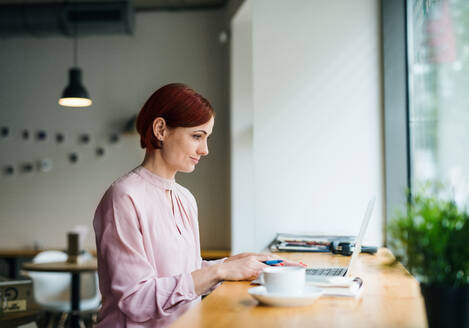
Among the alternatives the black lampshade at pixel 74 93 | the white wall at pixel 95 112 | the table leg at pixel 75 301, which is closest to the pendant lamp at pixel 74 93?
the black lampshade at pixel 74 93

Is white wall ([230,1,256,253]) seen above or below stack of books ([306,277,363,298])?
above

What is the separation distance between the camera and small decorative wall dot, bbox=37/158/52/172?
5891 millimetres

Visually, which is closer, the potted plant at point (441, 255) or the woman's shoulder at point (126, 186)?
the potted plant at point (441, 255)

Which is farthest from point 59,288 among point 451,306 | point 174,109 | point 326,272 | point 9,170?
point 451,306

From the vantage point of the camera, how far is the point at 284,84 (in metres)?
3.14

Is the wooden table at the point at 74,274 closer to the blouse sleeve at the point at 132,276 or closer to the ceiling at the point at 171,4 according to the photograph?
the blouse sleeve at the point at 132,276

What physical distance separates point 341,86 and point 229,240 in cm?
279

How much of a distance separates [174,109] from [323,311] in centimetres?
89

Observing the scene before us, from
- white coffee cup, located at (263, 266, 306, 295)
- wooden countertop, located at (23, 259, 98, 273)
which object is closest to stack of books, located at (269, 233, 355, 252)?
white coffee cup, located at (263, 266, 306, 295)

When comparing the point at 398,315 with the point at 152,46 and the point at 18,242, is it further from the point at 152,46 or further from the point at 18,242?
the point at 18,242

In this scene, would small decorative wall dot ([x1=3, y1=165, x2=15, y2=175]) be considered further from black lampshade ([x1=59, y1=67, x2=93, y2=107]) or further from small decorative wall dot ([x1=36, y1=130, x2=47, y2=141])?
black lampshade ([x1=59, y1=67, x2=93, y2=107])

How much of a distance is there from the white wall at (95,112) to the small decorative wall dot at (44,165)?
7cm

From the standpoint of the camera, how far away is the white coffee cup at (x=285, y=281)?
132 cm

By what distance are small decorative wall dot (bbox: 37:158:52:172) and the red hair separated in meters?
4.36
